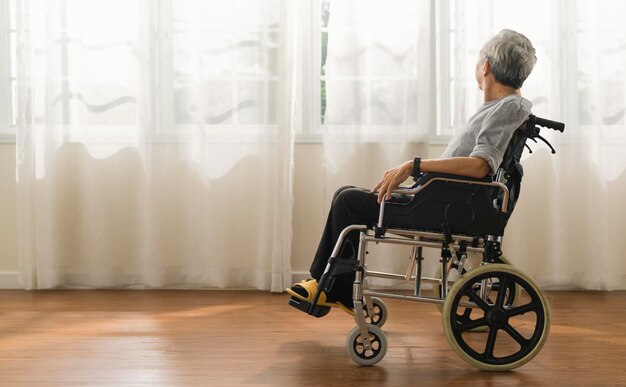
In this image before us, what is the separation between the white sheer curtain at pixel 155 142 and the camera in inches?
158

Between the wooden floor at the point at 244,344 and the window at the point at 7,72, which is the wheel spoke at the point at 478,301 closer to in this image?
the wooden floor at the point at 244,344

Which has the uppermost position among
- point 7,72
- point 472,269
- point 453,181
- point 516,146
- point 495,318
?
point 7,72

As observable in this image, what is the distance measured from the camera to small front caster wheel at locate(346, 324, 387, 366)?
8.63 feet

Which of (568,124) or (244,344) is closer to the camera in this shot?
(244,344)

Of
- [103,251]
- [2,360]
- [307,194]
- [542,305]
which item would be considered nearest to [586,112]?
[307,194]

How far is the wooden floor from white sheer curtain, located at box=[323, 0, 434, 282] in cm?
72

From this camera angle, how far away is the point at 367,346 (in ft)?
8.63

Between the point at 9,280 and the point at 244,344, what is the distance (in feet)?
5.79

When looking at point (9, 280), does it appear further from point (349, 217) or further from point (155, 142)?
point (349, 217)

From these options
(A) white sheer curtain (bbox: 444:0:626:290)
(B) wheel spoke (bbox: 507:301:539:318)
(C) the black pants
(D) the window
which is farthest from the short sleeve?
(D) the window

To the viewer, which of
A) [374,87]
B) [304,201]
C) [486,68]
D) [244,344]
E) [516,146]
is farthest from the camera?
[304,201]

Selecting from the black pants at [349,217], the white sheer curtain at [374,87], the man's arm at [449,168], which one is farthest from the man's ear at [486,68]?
the white sheer curtain at [374,87]

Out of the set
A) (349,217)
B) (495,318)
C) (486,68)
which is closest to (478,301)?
(495,318)

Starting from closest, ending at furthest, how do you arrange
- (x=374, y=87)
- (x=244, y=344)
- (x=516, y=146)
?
1. (x=516, y=146)
2. (x=244, y=344)
3. (x=374, y=87)
